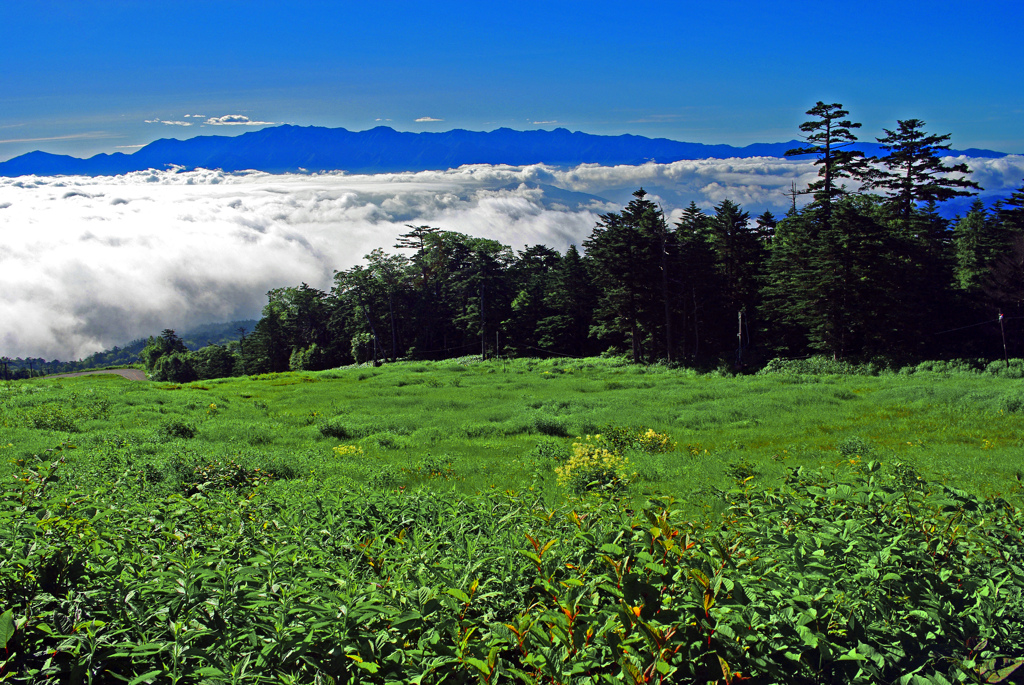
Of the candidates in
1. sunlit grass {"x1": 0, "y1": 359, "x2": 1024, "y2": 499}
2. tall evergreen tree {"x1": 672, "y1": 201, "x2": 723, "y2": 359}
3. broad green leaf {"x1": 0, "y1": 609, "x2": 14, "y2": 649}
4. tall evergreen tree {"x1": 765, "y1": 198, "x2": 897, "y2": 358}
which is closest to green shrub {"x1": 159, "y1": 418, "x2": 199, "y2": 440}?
sunlit grass {"x1": 0, "y1": 359, "x2": 1024, "y2": 499}

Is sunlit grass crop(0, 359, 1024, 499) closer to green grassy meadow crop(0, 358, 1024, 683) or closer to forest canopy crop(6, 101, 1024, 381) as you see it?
green grassy meadow crop(0, 358, 1024, 683)

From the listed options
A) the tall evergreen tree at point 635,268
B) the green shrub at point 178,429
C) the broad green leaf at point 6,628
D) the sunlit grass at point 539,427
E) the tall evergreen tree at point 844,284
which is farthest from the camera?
the tall evergreen tree at point 635,268

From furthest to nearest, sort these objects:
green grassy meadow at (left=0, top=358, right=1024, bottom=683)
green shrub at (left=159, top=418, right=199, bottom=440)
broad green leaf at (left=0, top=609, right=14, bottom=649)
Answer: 1. green shrub at (left=159, top=418, right=199, bottom=440)
2. green grassy meadow at (left=0, top=358, right=1024, bottom=683)
3. broad green leaf at (left=0, top=609, right=14, bottom=649)

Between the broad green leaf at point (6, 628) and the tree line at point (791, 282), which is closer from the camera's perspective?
the broad green leaf at point (6, 628)

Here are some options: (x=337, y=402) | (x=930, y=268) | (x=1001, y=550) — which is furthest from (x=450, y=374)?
(x=1001, y=550)

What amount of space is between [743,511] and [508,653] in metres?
2.90

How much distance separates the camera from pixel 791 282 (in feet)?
133

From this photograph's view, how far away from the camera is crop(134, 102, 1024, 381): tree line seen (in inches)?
1492

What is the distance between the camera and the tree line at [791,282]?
37906 millimetres

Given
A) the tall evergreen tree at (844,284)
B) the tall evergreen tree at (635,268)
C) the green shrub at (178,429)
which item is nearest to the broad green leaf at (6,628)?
the green shrub at (178,429)

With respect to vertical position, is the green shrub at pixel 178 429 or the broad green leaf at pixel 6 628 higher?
the broad green leaf at pixel 6 628

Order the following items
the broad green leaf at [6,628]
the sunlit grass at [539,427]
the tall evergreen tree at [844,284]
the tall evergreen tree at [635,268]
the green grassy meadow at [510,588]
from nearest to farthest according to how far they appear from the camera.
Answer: the broad green leaf at [6,628], the green grassy meadow at [510,588], the sunlit grass at [539,427], the tall evergreen tree at [844,284], the tall evergreen tree at [635,268]

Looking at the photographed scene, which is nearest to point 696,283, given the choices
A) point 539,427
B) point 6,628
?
point 539,427

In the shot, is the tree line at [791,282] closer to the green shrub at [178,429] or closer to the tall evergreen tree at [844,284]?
the tall evergreen tree at [844,284]
